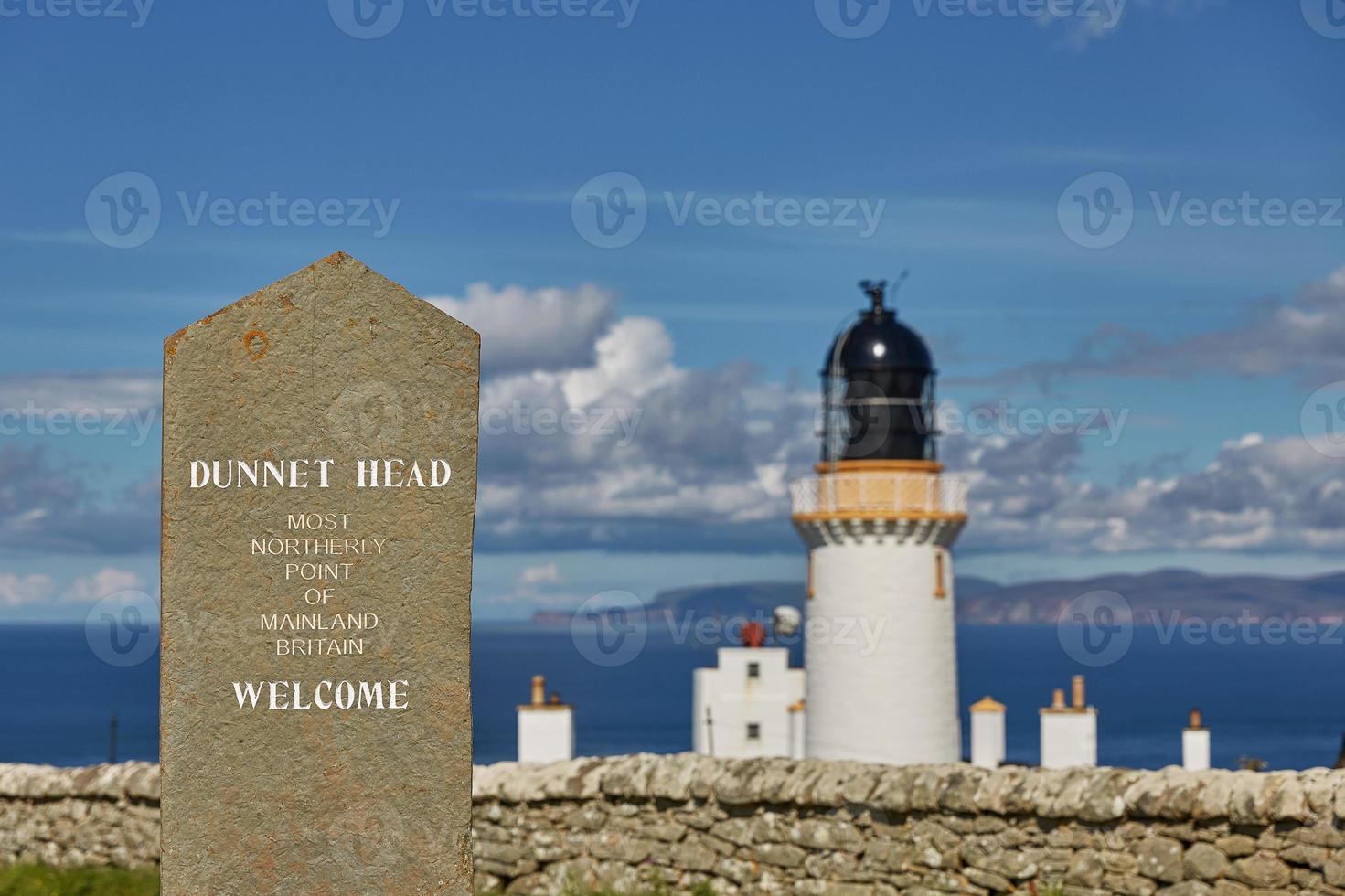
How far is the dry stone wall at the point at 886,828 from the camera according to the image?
35.5ft

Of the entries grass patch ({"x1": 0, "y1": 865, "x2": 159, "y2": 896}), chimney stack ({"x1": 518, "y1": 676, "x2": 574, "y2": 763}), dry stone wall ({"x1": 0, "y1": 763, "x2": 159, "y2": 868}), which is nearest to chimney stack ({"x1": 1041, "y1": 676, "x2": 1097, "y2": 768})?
chimney stack ({"x1": 518, "y1": 676, "x2": 574, "y2": 763})

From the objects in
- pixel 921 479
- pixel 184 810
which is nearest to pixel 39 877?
pixel 184 810

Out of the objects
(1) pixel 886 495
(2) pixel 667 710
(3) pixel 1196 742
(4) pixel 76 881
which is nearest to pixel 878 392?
(1) pixel 886 495

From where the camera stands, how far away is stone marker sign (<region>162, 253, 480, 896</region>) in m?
8.65

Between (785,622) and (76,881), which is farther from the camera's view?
(785,622)

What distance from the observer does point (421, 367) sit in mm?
8742

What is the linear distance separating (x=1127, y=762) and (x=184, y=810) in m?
92.0

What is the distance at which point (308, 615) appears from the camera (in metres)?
8.68

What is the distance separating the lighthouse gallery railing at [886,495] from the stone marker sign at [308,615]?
787 inches

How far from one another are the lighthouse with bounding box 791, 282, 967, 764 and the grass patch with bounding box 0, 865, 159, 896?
1602cm

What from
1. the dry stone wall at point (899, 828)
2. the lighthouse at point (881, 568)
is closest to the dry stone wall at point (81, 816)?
the dry stone wall at point (899, 828)

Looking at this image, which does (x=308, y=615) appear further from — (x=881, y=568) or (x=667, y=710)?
(x=667, y=710)

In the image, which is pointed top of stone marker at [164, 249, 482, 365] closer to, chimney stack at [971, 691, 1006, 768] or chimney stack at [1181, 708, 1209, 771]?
chimney stack at [971, 691, 1006, 768]

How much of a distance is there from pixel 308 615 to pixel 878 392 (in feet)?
69.1
